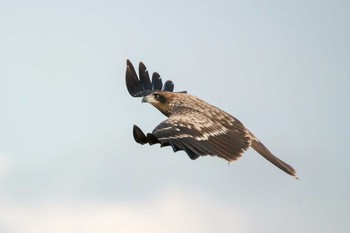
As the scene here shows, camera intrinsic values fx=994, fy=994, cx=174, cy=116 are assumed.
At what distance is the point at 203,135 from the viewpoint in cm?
1906

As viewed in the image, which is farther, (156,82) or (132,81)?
(156,82)

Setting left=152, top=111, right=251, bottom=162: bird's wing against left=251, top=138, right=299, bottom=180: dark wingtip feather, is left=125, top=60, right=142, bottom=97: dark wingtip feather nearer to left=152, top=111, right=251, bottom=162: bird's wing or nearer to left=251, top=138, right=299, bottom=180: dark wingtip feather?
left=152, top=111, right=251, bottom=162: bird's wing

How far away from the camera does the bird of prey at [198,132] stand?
18.3m

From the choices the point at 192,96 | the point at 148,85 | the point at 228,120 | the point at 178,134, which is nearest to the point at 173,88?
the point at 148,85

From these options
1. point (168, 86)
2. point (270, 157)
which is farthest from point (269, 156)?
point (168, 86)

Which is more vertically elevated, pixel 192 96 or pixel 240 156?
pixel 192 96

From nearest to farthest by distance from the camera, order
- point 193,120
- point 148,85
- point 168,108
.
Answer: point 193,120 → point 168,108 → point 148,85

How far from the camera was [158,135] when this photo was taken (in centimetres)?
1833

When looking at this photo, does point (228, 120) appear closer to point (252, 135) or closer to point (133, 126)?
point (252, 135)

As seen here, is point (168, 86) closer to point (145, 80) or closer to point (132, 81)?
point (145, 80)

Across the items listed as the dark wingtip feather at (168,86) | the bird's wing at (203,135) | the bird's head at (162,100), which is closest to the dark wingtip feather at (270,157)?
the bird's wing at (203,135)

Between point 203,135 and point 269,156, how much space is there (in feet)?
7.08

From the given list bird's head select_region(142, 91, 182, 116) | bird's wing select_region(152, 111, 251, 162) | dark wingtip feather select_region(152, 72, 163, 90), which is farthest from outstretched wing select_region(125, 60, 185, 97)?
bird's wing select_region(152, 111, 251, 162)

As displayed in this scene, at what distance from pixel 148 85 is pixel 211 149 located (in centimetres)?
760
